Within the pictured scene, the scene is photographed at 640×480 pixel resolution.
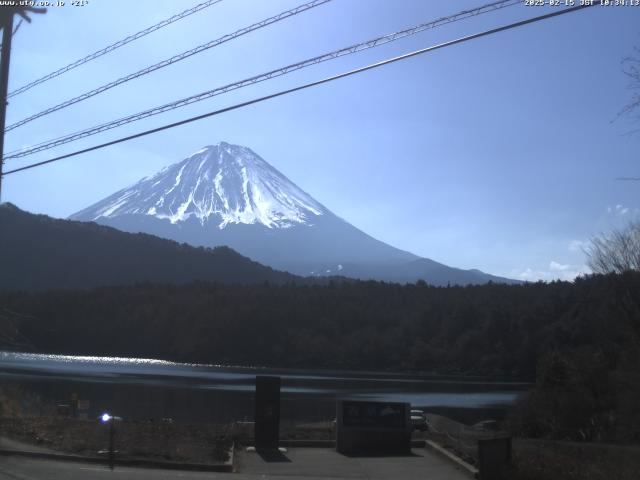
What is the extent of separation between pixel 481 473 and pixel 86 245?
194121 millimetres

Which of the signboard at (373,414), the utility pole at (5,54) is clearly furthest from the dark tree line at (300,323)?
the utility pole at (5,54)

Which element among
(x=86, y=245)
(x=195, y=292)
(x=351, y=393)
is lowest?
(x=351, y=393)

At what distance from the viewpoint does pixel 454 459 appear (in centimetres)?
1730

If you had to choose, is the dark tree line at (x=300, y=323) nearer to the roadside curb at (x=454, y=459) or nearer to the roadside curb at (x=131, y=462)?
the roadside curb at (x=454, y=459)

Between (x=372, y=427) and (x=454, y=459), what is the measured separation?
9.05 feet

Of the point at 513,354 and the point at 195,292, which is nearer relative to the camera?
the point at 513,354

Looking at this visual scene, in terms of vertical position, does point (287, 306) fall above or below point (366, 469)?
above

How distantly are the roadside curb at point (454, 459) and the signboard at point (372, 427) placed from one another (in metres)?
0.72

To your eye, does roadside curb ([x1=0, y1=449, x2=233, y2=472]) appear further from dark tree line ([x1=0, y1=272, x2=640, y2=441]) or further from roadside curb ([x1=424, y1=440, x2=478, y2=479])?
dark tree line ([x1=0, y1=272, x2=640, y2=441])

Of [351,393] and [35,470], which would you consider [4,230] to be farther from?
[35,470]

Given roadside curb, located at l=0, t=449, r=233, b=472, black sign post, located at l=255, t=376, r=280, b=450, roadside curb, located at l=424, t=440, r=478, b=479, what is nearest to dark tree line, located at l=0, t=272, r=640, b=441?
roadside curb, located at l=424, t=440, r=478, b=479

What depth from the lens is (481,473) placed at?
46.4ft

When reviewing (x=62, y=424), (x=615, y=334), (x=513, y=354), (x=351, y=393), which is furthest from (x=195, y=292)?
(x=62, y=424)

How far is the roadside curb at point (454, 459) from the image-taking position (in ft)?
51.4
